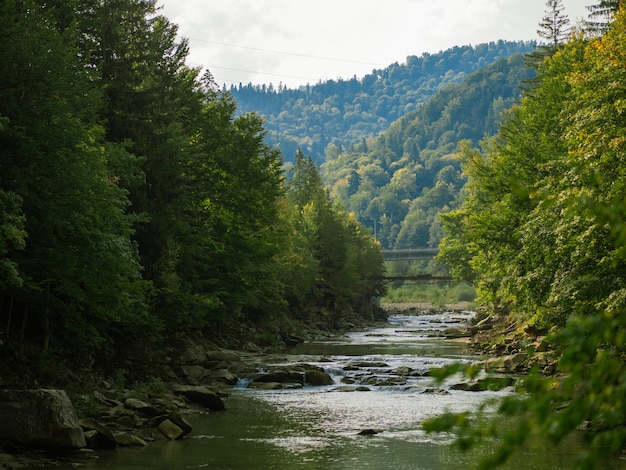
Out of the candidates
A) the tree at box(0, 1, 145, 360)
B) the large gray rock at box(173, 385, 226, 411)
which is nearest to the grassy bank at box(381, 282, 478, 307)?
the large gray rock at box(173, 385, 226, 411)

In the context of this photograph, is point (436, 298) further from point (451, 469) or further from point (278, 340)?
point (451, 469)

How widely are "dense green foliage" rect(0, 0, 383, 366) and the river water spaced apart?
5160 millimetres

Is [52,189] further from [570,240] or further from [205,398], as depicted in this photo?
[570,240]

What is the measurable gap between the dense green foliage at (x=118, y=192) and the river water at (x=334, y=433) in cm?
516

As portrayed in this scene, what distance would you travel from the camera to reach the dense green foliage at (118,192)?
2005 cm

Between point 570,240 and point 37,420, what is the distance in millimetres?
14801

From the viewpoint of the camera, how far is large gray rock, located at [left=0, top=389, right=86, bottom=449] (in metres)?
17.1

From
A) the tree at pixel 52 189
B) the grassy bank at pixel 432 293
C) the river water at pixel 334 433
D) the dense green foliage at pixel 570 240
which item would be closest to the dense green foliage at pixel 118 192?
the tree at pixel 52 189

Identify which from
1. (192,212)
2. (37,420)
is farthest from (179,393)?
(192,212)

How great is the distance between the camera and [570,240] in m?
20.8

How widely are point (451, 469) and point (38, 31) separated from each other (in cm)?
1642

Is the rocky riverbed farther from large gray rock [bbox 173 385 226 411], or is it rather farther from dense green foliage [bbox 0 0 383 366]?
dense green foliage [bbox 0 0 383 366]

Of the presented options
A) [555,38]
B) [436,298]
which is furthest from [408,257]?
[555,38]

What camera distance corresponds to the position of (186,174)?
38.9 metres
